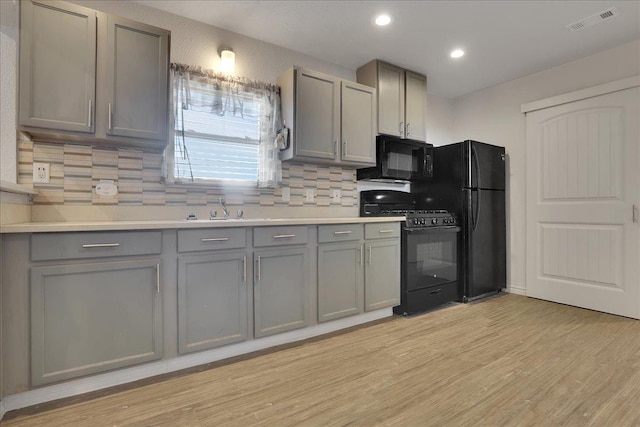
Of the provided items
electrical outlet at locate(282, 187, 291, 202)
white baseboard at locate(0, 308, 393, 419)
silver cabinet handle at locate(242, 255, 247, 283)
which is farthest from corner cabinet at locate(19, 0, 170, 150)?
white baseboard at locate(0, 308, 393, 419)

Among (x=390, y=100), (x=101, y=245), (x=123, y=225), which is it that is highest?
(x=390, y=100)

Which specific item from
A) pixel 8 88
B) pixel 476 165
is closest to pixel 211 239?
pixel 8 88

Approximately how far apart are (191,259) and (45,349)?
815mm

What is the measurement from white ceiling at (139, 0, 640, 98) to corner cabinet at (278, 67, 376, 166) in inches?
15.0

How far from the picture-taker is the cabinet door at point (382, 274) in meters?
2.84

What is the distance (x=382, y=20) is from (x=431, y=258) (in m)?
2.24

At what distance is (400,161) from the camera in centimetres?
360

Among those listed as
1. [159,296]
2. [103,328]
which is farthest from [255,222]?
[103,328]

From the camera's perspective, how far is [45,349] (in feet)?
5.36

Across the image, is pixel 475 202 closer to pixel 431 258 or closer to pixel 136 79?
pixel 431 258

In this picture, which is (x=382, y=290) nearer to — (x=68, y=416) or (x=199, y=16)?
(x=68, y=416)

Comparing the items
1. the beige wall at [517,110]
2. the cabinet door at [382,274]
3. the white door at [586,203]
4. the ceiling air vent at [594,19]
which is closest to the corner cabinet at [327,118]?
the cabinet door at [382,274]

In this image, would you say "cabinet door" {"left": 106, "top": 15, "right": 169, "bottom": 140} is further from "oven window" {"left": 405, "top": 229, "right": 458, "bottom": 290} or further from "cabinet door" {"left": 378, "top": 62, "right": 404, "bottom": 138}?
"oven window" {"left": 405, "top": 229, "right": 458, "bottom": 290}

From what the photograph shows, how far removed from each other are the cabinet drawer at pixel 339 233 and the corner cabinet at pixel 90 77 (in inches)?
52.6
